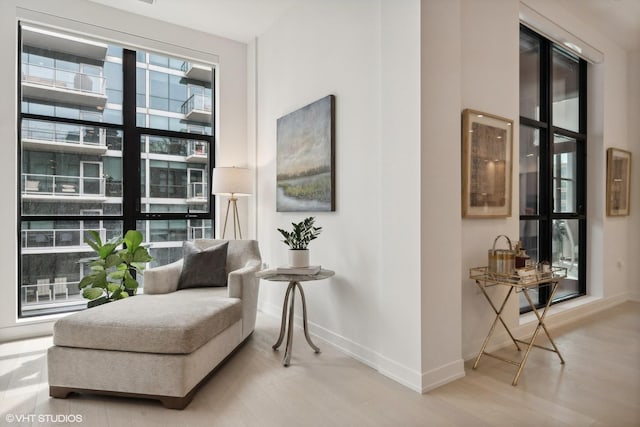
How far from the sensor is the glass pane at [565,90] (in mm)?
3875

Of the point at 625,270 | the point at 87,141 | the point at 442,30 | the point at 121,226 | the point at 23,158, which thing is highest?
the point at 442,30

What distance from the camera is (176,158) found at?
3908mm

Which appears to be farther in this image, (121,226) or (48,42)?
(121,226)

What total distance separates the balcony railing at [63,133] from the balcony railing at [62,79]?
0.36m

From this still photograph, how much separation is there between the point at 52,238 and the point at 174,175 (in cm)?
→ 126

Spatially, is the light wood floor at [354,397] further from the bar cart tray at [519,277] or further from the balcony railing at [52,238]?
the balcony railing at [52,238]

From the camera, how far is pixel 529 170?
11.5ft

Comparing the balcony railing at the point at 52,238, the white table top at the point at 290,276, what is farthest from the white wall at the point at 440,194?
the balcony railing at the point at 52,238

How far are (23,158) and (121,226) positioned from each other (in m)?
0.99

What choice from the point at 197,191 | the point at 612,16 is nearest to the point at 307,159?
the point at 197,191

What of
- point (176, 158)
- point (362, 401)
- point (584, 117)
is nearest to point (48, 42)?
point (176, 158)

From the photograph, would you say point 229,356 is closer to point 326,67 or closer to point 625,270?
point 326,67

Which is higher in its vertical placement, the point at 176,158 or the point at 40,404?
the point at 176,158

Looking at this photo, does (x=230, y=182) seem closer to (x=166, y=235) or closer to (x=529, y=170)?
(x=166, y=235)
